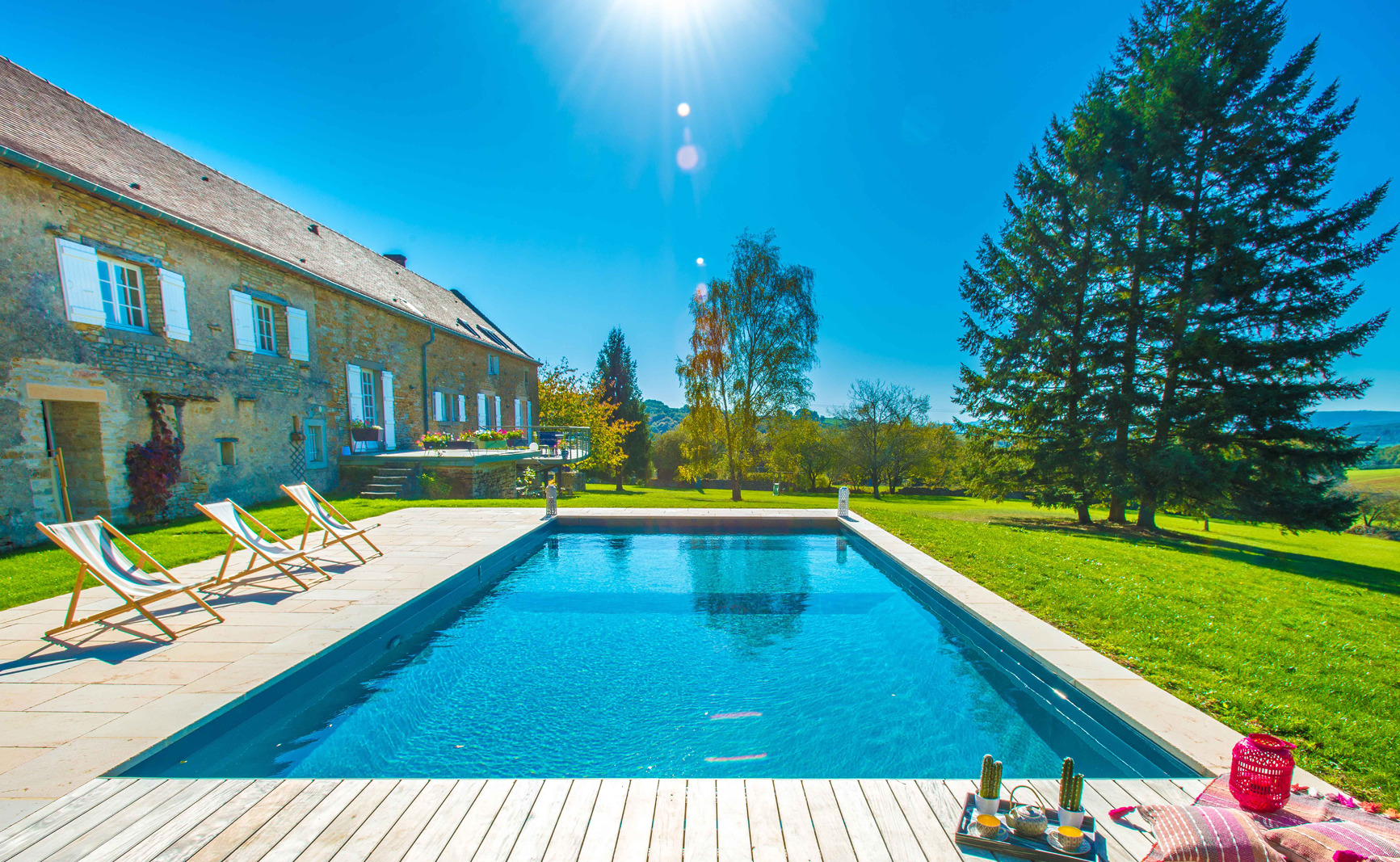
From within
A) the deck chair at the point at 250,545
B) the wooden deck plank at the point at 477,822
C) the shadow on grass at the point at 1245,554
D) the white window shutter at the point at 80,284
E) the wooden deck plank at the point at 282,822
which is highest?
the white window shutter at the point at 80,284

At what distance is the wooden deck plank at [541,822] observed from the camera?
6.17 feet

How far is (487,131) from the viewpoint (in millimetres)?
12578

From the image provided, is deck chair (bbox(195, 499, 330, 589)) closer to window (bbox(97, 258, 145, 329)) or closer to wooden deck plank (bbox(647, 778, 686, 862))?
wooden deck plank (bbox(647, 778, 686, 862))

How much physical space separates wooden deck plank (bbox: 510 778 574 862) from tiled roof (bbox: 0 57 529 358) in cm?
1079

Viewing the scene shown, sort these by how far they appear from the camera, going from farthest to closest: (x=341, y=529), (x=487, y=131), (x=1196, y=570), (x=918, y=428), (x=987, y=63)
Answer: (x=918, y=428) → (x=487, y=131) → (x=987, y=63) → (x=341, y=529) → (x=1196, y=570)

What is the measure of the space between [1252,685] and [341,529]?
9.79 meters

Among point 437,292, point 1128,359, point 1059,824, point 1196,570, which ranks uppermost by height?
point 437,292

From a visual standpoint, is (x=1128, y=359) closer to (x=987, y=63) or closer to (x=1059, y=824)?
(x=987, y=63)

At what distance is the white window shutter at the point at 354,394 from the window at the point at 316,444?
0.96m

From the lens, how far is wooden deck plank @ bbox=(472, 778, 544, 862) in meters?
1.88

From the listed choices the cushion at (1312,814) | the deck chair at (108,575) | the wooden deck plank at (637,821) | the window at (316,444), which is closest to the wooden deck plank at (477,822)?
the wooden deck plank at (637,821)

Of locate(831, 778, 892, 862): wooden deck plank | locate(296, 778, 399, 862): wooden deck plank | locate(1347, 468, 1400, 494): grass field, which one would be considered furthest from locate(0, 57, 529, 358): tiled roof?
locate(1347, 468, 1400, 494): grass field

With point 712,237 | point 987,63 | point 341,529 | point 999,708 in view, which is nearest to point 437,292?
point 712,237

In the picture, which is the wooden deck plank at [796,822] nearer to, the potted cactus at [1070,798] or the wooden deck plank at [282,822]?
the potted cactus at [1070,798]
